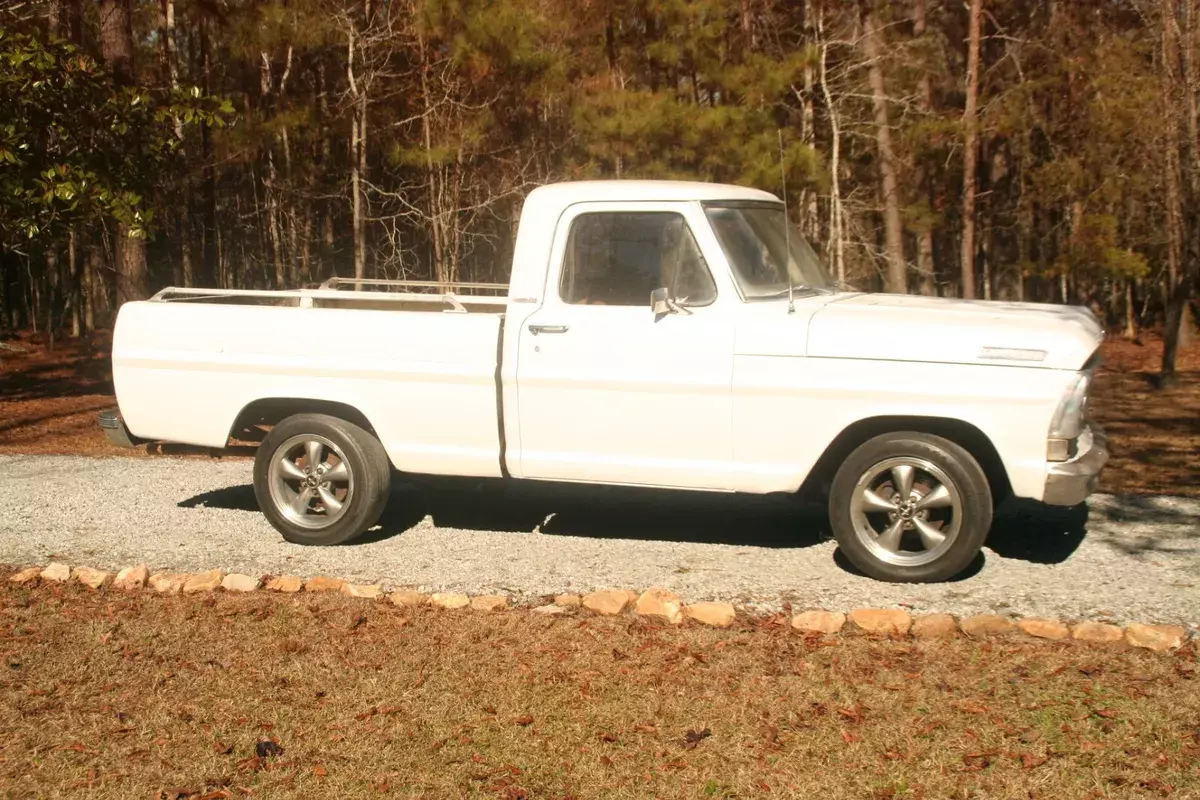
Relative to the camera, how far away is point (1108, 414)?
14.4m

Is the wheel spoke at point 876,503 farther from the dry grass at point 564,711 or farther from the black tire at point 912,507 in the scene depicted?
the dry grass at point 564,711

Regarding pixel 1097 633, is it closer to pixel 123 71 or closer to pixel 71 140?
pixel 71 140

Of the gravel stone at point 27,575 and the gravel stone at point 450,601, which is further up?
the gravel stone at point 27,575

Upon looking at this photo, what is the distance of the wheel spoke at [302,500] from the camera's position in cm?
756

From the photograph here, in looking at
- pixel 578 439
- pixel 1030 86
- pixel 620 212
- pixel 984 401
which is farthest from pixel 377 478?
pixel 1030 86

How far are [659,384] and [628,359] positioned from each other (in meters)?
0.22

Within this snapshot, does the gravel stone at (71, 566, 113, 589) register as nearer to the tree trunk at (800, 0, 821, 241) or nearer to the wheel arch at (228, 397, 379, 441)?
the wheel arch at (228, 397, 379, 441)

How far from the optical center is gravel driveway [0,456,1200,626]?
6.28 meters

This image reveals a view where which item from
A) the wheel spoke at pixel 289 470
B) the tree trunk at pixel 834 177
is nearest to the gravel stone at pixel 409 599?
the wheel spoke at pixel 289 470

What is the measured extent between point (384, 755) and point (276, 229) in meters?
24.8

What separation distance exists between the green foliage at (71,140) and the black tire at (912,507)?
9.70m

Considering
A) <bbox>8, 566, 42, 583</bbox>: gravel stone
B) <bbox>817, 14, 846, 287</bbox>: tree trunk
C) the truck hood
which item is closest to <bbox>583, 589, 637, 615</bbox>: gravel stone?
the truck hood

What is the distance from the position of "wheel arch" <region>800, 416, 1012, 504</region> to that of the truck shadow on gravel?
1.61ft

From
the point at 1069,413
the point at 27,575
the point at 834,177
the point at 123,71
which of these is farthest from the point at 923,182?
the point at 27,575
